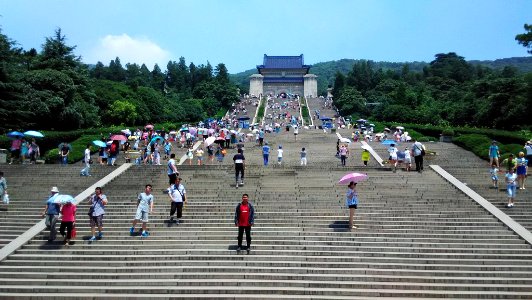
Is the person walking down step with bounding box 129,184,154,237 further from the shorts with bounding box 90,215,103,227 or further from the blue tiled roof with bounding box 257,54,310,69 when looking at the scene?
the blue tiled roof with bounding box 257,54,310,69

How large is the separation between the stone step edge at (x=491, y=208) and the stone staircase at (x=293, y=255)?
149 mm

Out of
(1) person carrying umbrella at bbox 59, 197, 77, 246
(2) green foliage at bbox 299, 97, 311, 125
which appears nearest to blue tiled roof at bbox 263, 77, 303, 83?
(2) green foliage at bbox 299, 97, 311, 125

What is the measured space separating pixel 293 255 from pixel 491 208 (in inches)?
233

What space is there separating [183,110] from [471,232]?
56.5 meters

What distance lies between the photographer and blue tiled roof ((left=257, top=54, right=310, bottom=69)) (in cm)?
10831

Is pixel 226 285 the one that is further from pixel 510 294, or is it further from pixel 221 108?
pixel 221 108

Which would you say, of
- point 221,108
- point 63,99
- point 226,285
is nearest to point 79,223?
point 226,285

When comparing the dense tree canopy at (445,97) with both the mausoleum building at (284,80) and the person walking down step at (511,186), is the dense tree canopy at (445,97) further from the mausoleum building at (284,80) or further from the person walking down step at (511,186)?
the person walking down step at (511,186)

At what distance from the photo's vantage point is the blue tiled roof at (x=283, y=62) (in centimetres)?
10831

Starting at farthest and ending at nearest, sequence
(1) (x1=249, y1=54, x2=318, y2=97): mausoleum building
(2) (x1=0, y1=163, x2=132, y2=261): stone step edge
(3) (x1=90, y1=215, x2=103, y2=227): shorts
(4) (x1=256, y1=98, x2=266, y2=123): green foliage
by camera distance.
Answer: (1) (x1=249, y1=54, x2=318, y2=97): mausoleum building → (4) (x1=256, y1=98, x2=266, y2=123): green foliage → (3) (x1=90, y1=215, x2=103, y2=227): shorts → (2) (x1=0, y1=163, x2=132, y2=261): stone step edge

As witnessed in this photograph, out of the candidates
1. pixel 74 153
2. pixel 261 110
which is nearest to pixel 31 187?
pixel 74 153

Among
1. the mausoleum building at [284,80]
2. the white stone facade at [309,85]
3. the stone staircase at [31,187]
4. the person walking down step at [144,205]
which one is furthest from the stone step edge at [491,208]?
the mausoleum building at [284,80]

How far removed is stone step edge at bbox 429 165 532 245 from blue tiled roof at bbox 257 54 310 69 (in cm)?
9080

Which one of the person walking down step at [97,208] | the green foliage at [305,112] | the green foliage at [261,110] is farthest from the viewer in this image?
the green foliage at [261,110]
